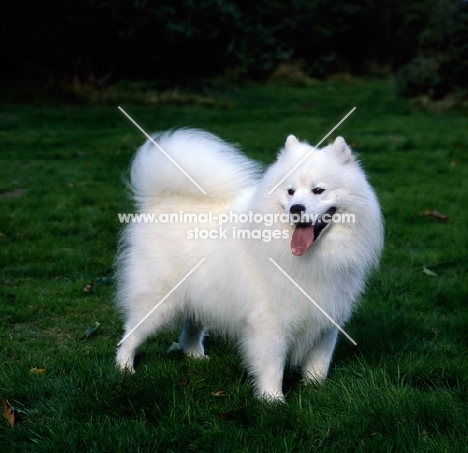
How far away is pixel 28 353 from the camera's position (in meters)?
3.91

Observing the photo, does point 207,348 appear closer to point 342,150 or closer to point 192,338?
point 192,338

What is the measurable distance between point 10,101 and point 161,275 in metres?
13.9

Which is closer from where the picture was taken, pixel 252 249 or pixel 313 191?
pixel 313 191

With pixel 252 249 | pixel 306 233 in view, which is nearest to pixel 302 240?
pixel 306 233

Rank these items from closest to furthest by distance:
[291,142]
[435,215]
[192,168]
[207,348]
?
[291,142] → [192,168] → [207,348] → [435,215]

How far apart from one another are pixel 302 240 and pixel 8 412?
5.06 feet

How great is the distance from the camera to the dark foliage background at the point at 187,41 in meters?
16.5

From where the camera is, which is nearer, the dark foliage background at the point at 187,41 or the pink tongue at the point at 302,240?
the pink tongue at the point at 302,240

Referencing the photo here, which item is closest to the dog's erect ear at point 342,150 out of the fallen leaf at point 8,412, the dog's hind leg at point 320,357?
the dog's hind leg at point 320,357

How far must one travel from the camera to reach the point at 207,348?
415 centimetres

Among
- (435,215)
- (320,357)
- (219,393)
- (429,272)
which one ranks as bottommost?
(435,215)

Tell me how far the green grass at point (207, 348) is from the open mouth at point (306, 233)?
70 centimetres

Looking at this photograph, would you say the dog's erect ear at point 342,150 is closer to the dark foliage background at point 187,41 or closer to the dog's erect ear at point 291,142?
the dog's erect ear at point 291,142

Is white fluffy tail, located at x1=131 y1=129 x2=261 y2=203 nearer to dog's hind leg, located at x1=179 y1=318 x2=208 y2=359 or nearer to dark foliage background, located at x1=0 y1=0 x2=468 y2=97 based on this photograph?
dog's hind leg, located at x1=179 y1=318 x2=208 y2=359
